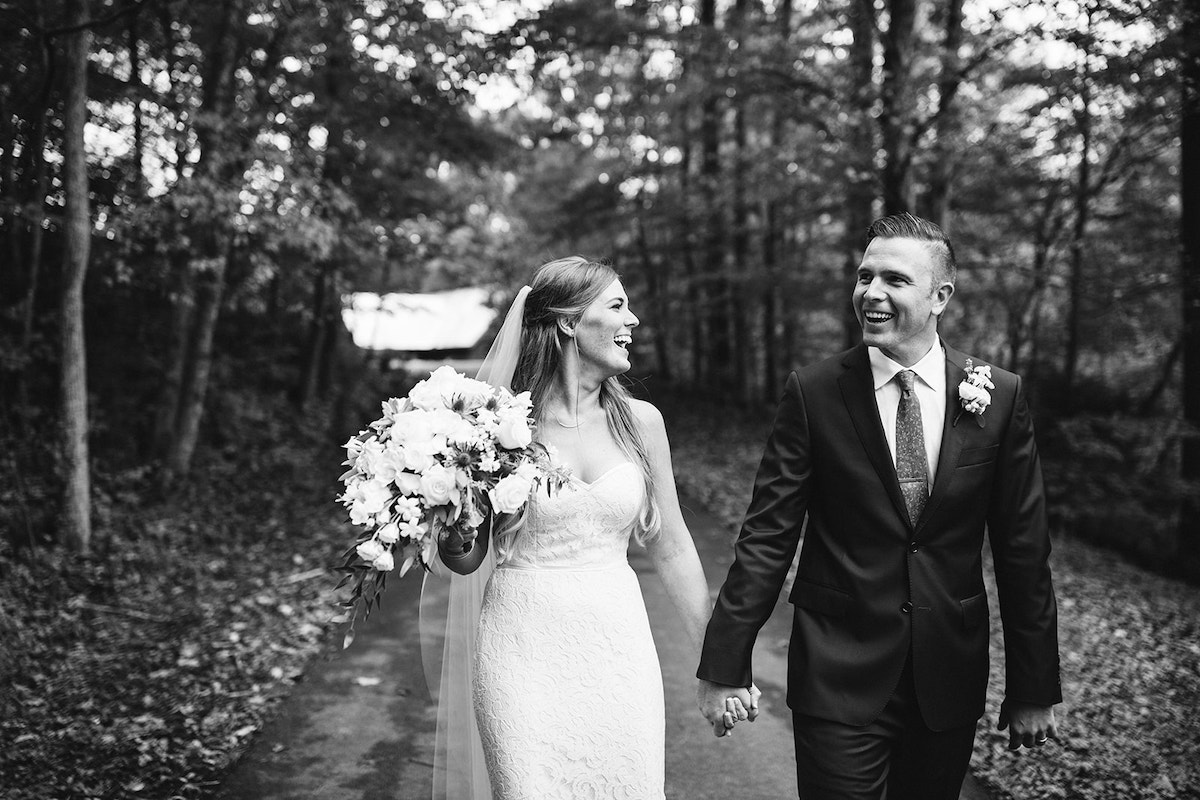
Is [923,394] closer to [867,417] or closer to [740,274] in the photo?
[867,417]

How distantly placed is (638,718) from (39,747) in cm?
376

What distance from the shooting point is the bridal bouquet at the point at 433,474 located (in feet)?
9.14

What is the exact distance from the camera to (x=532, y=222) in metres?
28.4

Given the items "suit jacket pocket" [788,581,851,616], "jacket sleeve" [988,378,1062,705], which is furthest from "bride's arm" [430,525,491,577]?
"jacket sleeve" [988,378,1062,705]

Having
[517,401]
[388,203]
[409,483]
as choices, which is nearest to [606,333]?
[517,401]

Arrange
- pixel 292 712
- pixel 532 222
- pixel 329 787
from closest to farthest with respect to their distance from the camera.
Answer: pixel 329 787 → pixel 292 712 → pixel 532 222

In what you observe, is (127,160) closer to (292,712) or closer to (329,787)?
(292,712)

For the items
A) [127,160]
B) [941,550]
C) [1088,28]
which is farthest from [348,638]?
[1088,28]

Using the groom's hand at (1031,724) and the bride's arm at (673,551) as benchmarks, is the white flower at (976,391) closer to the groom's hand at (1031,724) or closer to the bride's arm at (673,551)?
the groom's hand at (1031,724)

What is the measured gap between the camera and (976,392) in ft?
9.36

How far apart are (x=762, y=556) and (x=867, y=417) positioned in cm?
57

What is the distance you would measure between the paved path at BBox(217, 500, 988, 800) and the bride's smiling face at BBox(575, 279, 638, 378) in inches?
88.9

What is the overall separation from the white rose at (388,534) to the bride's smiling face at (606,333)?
1.08 meters

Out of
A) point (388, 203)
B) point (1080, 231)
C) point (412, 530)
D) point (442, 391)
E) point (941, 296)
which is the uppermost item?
point (388, 203)
